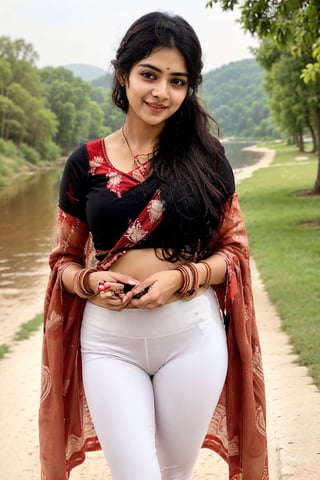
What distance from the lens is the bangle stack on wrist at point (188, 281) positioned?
2.22 m

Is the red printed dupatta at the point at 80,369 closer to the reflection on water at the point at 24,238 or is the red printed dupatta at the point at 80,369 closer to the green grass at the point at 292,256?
the reflection on water at the point at 24,238

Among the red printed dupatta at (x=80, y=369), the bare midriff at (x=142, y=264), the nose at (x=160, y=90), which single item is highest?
the nose at (x=160, y=90)

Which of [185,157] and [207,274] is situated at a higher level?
Result: [185,157]

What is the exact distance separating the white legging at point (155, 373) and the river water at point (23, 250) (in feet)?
4.44

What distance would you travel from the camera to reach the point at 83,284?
229cm

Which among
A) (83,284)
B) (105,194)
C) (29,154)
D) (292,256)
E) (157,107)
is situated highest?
(157,107)

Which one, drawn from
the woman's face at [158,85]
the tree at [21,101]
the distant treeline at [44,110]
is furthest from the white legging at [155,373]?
the tree at [21,101]

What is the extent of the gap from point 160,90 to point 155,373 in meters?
0.96

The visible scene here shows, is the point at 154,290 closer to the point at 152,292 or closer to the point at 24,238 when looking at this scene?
the point at 152,292

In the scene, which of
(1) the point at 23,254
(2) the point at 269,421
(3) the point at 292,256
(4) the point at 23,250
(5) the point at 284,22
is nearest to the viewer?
(2) the point at 269,421

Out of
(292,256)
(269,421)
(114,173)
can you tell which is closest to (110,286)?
(114,173)

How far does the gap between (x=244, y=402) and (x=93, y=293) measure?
27.3 inches

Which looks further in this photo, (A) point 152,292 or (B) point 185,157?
(B) point 185,157

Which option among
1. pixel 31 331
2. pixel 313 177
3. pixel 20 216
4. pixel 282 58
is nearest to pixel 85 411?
pixel 31 331
